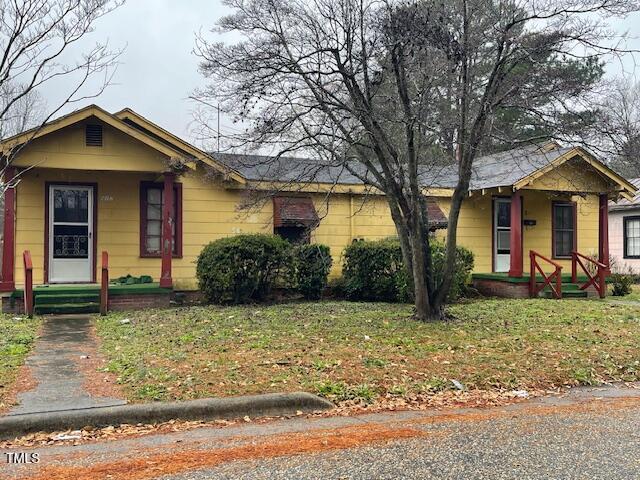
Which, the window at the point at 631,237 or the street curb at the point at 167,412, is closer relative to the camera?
the street curb at the point at 167,412

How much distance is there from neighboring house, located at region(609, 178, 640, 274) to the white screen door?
708cm

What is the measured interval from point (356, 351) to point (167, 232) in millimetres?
6184

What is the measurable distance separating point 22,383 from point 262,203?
8226mm

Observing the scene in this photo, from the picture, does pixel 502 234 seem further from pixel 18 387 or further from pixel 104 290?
pixel 18 387

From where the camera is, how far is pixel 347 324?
31.3ft

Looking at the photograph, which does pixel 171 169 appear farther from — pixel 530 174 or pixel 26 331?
pixel 530 174

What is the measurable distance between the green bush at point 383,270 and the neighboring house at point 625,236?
419 inches

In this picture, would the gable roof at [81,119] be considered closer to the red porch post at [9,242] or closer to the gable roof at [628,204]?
the red porch post at [9,242]

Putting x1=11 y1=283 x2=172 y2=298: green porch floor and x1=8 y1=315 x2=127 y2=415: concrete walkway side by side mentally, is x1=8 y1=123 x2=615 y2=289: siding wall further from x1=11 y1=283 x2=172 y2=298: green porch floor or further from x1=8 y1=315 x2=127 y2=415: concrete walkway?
x1=8 y1=315 x2=127 y2=415: concrete walkway

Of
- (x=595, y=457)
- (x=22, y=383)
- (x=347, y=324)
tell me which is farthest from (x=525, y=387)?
(x=22, y=383)

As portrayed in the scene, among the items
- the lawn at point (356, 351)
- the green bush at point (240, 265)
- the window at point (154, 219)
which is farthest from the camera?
the window at point (154, 219)

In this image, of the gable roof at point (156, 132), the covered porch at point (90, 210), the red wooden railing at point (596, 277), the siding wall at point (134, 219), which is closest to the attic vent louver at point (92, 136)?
the covered porch at point (90, 210)

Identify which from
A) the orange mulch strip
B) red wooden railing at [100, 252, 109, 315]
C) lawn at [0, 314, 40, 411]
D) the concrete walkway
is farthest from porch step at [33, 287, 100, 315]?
the orange mulch strip

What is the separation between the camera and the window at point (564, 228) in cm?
1717
